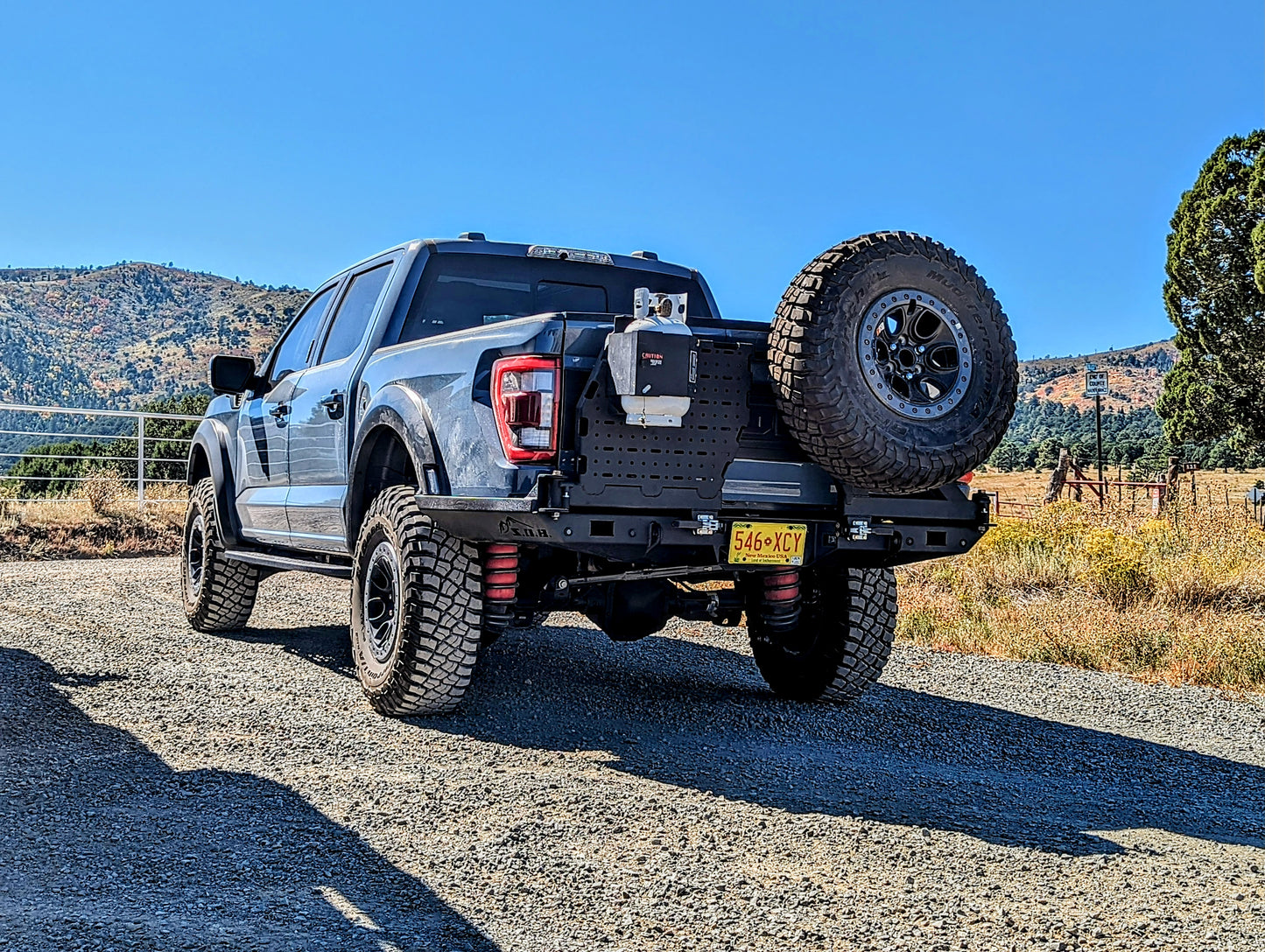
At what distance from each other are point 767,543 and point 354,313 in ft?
10.1

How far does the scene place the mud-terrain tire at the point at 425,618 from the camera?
17.7 feet

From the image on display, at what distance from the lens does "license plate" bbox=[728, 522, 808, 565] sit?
17.3 feet

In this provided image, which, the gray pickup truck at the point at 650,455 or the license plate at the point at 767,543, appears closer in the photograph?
the gray pickup truck at the point at 650,455

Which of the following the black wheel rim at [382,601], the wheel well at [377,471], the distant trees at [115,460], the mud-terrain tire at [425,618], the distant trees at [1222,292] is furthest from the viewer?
the distant trees at [1222,292]

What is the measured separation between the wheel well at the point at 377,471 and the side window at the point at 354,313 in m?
0.81

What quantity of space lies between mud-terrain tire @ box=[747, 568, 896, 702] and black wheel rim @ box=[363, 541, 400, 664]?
5.63 feet

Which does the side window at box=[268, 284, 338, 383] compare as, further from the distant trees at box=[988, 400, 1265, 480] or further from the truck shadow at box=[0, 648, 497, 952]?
the distant trees at box=[988, 400, 1265, 480]

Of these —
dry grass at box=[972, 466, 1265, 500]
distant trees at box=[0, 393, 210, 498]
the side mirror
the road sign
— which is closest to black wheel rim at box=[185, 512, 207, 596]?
the side mirror

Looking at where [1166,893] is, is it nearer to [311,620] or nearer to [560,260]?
[560,260]

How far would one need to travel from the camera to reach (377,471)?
6.39m

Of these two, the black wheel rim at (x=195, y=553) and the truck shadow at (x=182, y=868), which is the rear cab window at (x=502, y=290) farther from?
the black wheel rim at (x=195, y=553)

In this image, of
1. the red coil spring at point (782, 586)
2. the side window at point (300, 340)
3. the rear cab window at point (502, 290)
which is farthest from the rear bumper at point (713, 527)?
the side window at point (300, 340)

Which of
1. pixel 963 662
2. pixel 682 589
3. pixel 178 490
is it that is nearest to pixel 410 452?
pixel 682 589

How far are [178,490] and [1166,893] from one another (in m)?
17.3
